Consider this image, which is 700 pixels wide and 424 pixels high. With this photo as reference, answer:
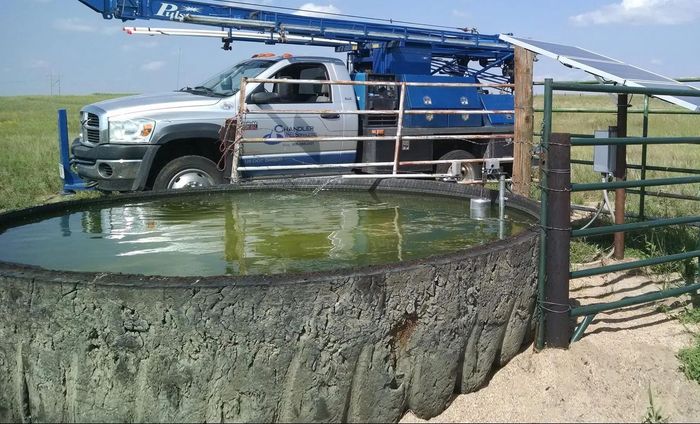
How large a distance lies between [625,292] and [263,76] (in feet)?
20.2

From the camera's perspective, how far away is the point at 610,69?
17.7 ft

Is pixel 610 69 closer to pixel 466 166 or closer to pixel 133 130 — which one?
pixel 133 130

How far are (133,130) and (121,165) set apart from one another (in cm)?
49

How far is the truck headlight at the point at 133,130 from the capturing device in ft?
29.4

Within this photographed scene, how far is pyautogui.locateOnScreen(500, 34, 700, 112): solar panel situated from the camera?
16.4ft

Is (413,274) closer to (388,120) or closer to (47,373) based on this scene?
(47,373)

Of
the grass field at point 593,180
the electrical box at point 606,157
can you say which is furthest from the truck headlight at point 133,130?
the electrical box at point 606,157

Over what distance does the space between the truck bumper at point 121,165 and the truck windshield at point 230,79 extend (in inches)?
60.8

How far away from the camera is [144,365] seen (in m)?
3.07

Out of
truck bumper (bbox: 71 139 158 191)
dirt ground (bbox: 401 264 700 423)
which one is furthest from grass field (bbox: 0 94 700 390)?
truck bumper (bbox: 71 139 158 191)

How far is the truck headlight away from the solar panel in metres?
4.97

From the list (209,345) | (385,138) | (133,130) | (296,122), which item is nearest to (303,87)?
(296,122)

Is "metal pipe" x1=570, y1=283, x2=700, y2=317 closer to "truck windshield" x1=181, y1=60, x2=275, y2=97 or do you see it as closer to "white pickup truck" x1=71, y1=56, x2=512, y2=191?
"white pickup truck" x1=71, y1=56, x2=512, y2=191

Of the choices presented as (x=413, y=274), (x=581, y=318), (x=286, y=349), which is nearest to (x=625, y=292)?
(x=581, y=318)
